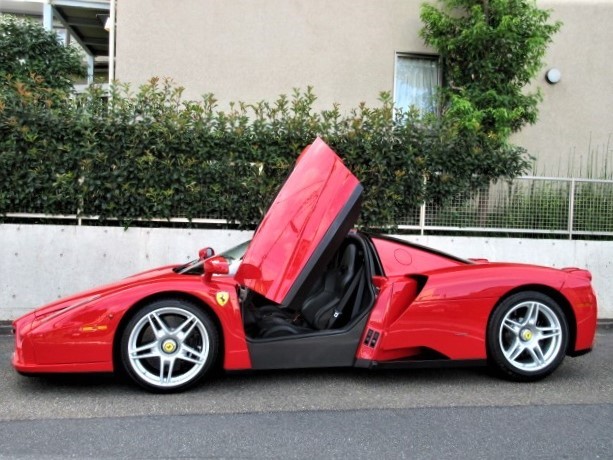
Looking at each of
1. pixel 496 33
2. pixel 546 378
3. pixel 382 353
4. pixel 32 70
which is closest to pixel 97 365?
Result: pixel 382 353

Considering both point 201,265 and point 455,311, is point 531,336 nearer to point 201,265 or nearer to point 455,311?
point 455,311

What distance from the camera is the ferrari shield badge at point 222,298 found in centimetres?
389

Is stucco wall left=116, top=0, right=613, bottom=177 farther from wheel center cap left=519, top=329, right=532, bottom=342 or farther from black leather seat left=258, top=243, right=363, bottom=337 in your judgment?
wheel center cap left=519, top=329, right=532, bottom=342

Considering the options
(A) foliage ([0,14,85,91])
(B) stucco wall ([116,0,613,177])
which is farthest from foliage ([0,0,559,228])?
(B) stucco wall ([116,0,613,177])

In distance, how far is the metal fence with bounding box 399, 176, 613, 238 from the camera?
7.46 meters

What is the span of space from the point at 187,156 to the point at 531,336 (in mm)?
4328

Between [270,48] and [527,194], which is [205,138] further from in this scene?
[527,194]

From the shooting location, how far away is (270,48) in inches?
364

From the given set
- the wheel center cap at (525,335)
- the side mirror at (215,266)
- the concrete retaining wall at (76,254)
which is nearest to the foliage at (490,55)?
the concrete retaining wall at (76,254)

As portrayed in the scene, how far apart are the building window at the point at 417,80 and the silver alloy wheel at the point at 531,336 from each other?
6.15 meters

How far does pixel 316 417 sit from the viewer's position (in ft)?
11.6

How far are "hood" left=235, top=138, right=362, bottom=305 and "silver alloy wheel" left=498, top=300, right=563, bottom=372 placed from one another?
5.07 ft

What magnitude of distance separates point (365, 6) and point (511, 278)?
6676mm

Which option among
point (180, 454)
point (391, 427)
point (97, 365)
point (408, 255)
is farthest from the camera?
point (408, 255)
